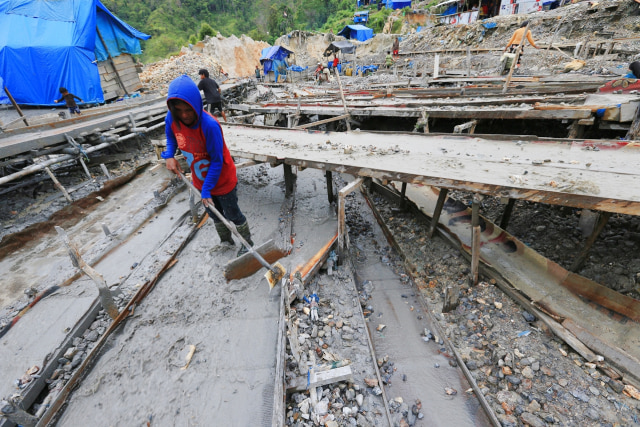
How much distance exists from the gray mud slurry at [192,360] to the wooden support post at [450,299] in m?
2.28

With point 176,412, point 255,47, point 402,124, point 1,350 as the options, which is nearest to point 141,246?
point 1,350

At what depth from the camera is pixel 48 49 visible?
1046 cm

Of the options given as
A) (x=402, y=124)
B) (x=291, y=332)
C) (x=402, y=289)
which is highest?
(x=402, y=124)

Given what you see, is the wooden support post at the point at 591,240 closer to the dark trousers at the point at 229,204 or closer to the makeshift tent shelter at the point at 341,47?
the dark trousers at the point at 229,204

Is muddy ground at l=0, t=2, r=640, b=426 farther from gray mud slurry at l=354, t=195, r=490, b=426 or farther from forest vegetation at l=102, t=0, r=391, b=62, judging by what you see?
forest vegetation at l=102, t=0, r=391, b=62

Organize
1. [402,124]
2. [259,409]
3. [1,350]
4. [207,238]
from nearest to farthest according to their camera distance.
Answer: [259,409] → [1,350] → [207,238] → [402,124]

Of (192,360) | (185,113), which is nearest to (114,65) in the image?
(185,113)

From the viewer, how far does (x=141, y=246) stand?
15.6 feet

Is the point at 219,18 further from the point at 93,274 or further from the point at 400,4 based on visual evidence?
the point at 93,274

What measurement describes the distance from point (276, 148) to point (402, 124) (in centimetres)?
401

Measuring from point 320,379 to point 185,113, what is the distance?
2835 mm

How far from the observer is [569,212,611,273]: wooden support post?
9.96 ft

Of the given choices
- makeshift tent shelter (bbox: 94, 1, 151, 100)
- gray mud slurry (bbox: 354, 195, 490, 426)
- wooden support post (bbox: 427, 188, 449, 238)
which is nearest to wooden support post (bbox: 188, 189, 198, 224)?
gray mud slurry (bbox: 354, 195, 490, 426)

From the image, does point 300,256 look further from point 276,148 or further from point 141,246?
point 141,246
